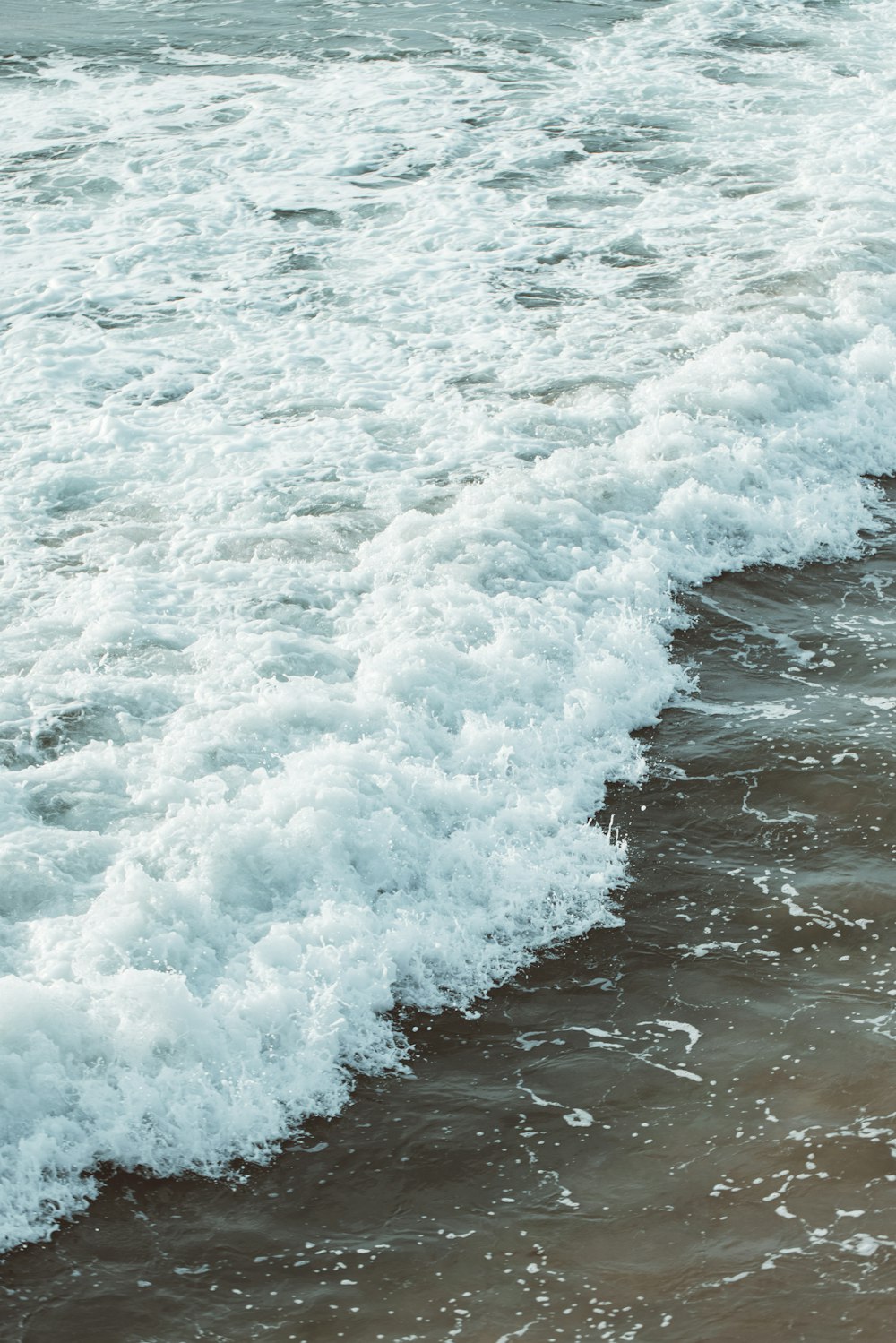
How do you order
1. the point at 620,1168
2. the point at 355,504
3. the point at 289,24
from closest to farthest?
the point at 620,1168 < the point at 355,504 < the point at 289,24

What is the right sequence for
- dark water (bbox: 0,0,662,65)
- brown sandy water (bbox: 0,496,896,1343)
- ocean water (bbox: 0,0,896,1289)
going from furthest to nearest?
1. dark water (bbox: 0,0,662,65)
2. ocean water (bbox: 0,0,896,1289)
3. brown sandy water (bbox: 0,496,896,1343)

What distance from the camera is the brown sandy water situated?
3.97 m

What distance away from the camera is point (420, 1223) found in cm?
431

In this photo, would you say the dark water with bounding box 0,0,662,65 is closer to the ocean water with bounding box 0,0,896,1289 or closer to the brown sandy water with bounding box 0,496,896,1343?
the ocean water with bounding box 0,0,896,1289

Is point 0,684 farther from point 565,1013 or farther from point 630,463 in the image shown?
point 630,463

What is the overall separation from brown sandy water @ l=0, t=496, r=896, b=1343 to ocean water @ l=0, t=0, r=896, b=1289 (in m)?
0.25

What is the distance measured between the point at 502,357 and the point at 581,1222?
8.18 metres

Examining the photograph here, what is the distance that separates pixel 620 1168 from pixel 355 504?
5.51 metres

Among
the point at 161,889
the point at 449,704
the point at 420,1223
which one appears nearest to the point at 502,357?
the point at 449,704

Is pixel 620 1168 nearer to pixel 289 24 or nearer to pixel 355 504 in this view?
pixel 355 504

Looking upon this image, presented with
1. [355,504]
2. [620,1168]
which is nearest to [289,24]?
[355,504]

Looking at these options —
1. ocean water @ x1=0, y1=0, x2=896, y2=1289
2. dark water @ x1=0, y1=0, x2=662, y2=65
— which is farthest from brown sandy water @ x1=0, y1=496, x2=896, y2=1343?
dark water @ x1=0, y1=0, x2=662, y2=65

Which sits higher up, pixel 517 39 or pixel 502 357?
pixel 517 39

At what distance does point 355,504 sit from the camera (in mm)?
9000
